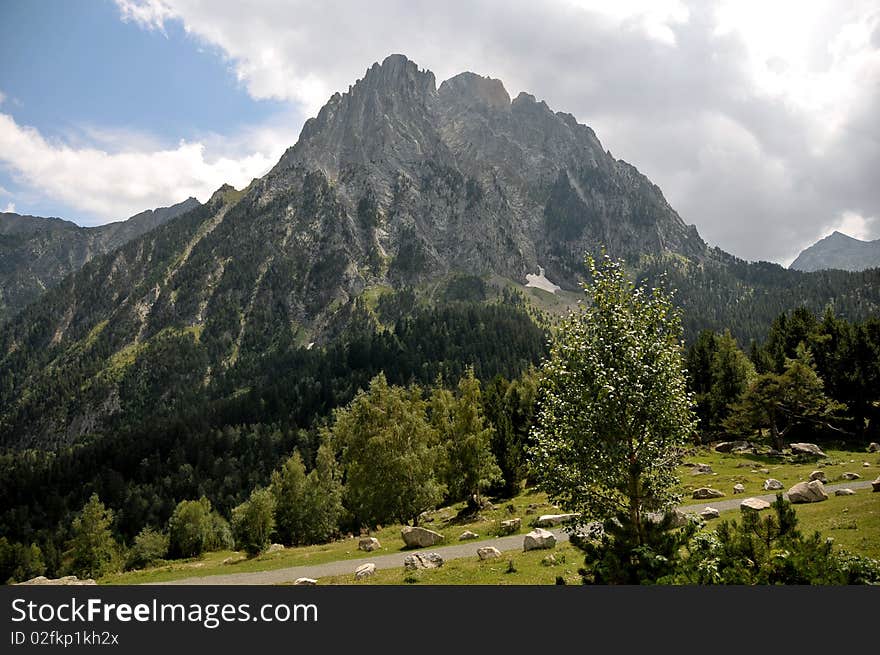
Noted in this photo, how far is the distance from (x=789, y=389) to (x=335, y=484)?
6384cm

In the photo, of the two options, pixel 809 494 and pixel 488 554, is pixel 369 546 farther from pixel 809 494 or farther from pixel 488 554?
pixel 809 494

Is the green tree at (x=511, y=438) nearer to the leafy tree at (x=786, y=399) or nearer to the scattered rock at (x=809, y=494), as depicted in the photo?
the scattered rock at (x=809, y=494)

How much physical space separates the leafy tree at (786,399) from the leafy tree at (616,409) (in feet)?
190

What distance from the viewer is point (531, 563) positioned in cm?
2561

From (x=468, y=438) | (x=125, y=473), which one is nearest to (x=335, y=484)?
(x=468, y=438)

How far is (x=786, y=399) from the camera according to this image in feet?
207

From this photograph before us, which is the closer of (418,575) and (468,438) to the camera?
(418,575)

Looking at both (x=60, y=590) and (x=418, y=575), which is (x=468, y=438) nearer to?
(x=418, y=575)

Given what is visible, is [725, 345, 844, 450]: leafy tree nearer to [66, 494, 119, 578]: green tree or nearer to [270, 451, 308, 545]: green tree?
[270, 451, 308, 545]: green tree

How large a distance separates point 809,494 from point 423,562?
27941 millimetres

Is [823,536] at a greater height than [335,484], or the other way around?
[823,536]

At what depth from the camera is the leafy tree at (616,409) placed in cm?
1625

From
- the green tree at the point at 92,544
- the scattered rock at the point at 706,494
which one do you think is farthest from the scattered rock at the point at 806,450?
the green tree at the point at 92,544

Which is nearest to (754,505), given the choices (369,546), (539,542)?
(539,542)
